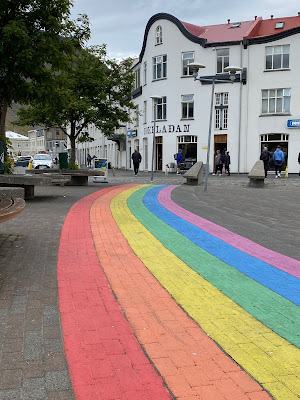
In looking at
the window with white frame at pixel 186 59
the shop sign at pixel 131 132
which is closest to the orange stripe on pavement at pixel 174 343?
the window with white frame at pixel 186 59

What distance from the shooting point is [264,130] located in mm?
37781

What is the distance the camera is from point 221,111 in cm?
3941

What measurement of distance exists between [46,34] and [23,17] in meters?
0.86

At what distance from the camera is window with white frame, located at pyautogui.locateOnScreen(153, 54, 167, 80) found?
42.0m

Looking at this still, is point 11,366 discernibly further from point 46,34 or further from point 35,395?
point 46,34

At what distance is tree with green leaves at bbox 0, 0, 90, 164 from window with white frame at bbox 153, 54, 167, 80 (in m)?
28.0

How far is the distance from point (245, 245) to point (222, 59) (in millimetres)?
34857

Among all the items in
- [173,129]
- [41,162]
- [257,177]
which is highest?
[173,129]

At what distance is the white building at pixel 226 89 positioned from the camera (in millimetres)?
37156

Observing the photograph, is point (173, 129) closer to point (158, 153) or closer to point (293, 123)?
point (158, 153)

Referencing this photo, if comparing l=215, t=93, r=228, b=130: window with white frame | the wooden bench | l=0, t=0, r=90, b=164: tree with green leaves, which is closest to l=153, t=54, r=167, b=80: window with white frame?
l=215, t=93, r=228, b=130: window with white frame

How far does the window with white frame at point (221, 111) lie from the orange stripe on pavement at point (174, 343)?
114ft

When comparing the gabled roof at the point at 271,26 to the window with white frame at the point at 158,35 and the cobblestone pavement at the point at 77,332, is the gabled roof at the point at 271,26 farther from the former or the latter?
the cobblestone pavement at the point at 77,332

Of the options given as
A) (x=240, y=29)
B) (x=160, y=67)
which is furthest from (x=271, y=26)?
(x=160, y=67)
